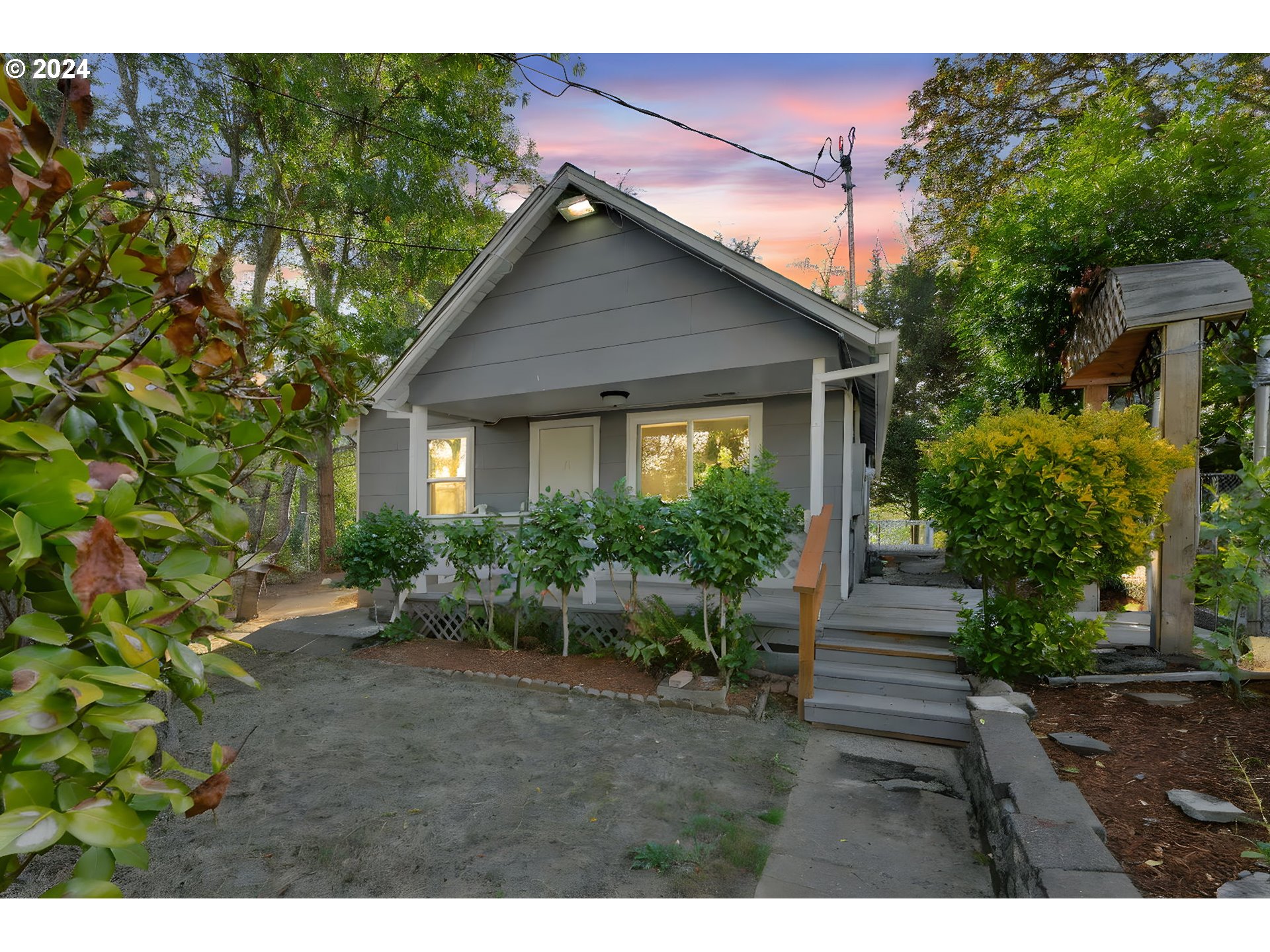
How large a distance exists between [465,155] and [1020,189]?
32.5 feet

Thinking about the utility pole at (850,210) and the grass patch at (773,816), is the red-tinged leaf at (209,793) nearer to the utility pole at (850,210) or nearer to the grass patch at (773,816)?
the grass patch at (773,816)

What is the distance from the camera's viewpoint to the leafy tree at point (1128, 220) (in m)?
6.57

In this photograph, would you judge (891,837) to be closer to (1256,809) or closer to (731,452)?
(1256,809)

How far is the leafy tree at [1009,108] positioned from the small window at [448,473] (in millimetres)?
7238

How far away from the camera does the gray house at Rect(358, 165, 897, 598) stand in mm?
5715

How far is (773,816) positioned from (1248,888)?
1719 millimetres

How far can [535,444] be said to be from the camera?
Answer: 8672 millimetres

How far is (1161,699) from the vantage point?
3506mm

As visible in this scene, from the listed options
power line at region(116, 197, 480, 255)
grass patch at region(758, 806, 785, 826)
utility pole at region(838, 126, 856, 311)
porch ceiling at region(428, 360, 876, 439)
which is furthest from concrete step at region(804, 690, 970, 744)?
power line at region(116, 197, 480, 255)

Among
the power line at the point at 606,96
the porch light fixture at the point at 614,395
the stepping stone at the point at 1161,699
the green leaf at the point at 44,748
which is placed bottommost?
the stepping stone at the point at 1161,699

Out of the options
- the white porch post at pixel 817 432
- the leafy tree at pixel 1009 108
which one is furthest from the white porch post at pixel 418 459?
the leafy tree at pixel 1009 108

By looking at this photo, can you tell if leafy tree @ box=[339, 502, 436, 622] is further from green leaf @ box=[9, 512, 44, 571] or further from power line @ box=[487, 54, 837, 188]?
green leaf @ box=[9, 512, 44, 571]

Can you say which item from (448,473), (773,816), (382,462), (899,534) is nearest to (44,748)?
(773,816)
